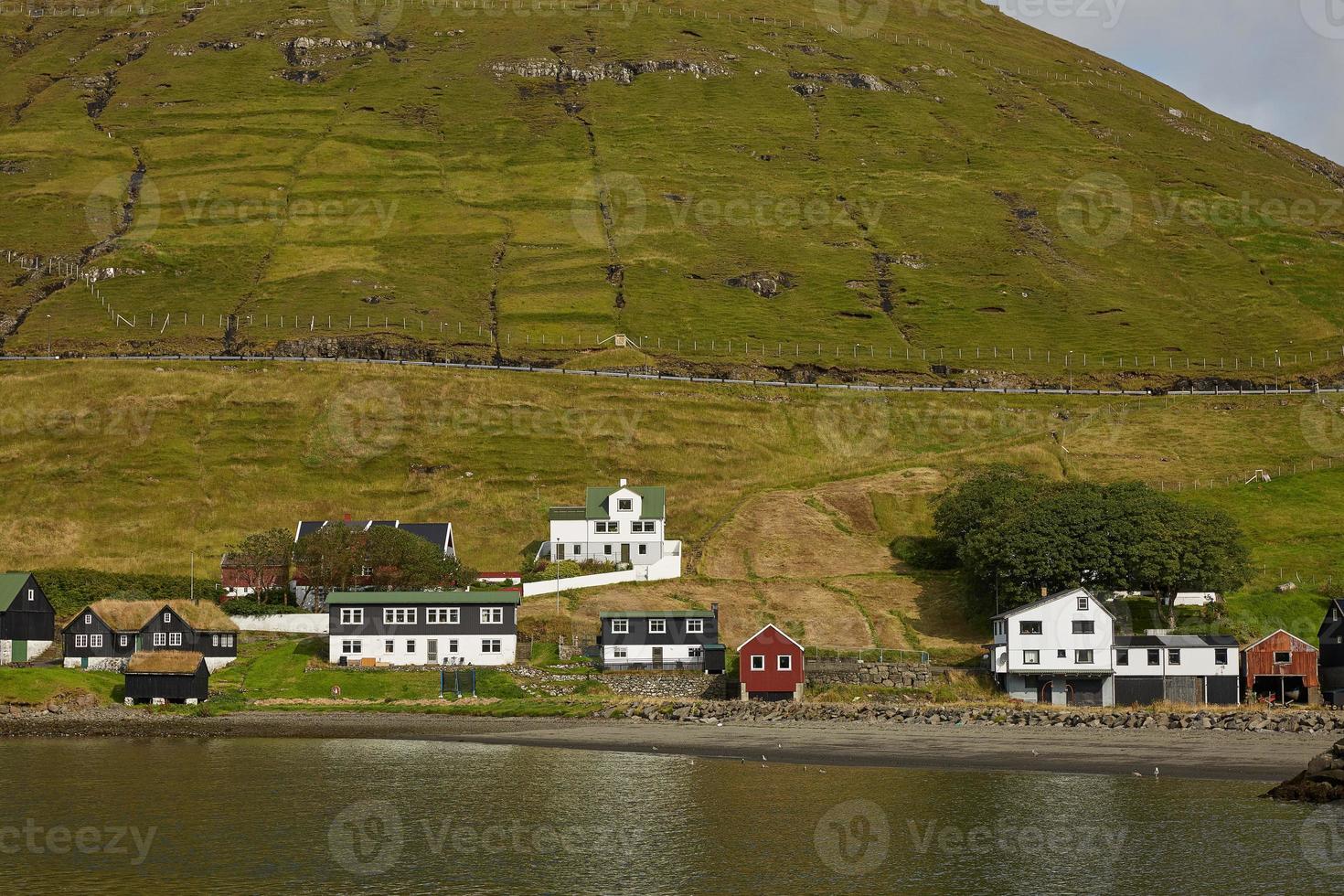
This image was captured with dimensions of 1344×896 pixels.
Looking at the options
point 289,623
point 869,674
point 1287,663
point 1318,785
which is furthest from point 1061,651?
point 289,623

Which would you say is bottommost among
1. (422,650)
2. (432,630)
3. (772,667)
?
(772,667)

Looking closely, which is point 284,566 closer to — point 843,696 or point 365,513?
point 365,513

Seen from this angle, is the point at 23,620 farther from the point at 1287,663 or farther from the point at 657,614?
the point at 1287,663

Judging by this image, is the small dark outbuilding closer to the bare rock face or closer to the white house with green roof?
the white house with green roof

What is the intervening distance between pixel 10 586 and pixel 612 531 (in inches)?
1832

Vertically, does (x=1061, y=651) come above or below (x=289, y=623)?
below

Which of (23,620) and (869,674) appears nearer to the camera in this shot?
(869,674)

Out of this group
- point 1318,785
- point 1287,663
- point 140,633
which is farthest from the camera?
point 140,633

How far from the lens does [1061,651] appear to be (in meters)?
Result: 81.1

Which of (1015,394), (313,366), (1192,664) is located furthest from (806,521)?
(313,366)

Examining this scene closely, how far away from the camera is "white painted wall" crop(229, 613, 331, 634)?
9500 centimetres

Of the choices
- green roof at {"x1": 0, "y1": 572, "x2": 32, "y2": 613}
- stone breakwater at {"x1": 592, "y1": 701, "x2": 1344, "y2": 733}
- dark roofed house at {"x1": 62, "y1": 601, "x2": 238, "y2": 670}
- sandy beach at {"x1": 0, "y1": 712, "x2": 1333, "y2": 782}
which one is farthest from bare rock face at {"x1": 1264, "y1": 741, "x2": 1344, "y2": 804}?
green roof at {"x1": 0, "y1": 572, "x2": 32, "y2": 613}

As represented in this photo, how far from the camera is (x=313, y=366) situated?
509 feet

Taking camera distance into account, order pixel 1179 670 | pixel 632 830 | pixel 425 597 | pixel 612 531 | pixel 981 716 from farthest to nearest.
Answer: pixel 612 531 → pixel 425 597 → pixel 1179 670 → pixel 981 716 → pixel 632 830
